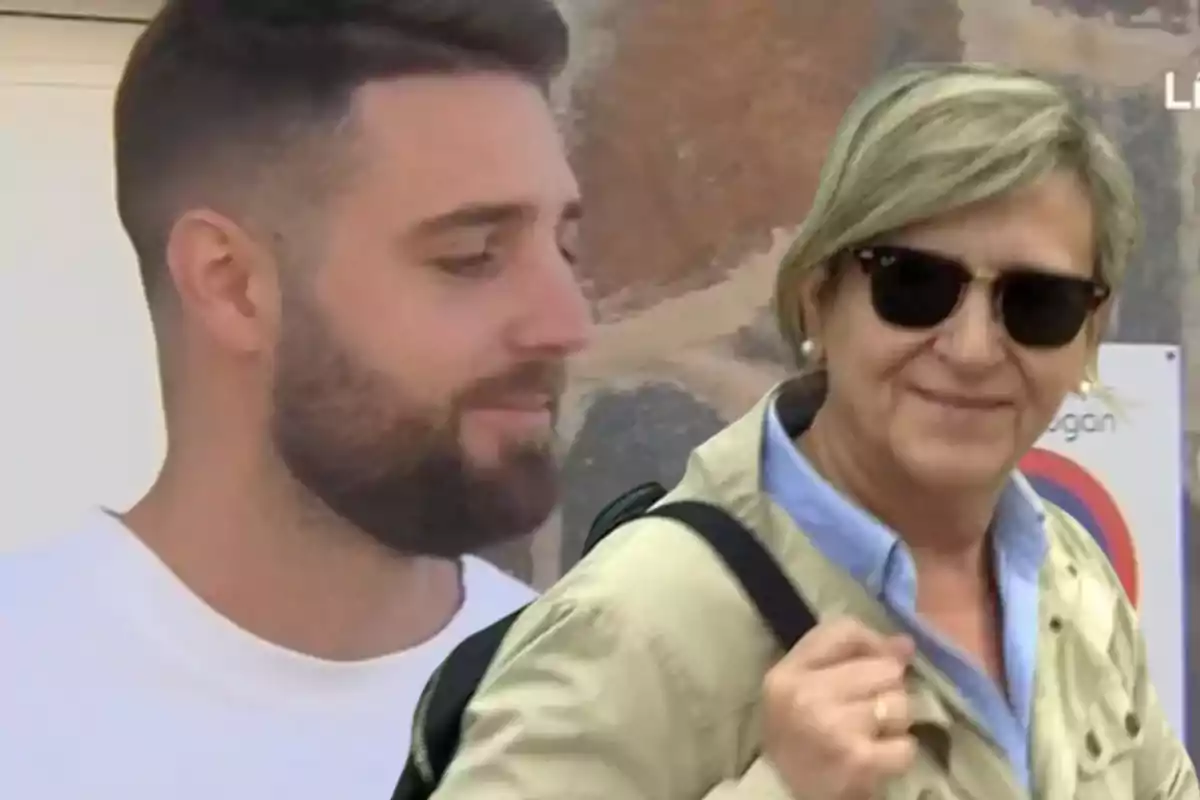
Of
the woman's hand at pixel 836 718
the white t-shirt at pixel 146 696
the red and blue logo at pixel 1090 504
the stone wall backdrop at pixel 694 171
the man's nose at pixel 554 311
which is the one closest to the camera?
the woman's hand at pixel 836 718

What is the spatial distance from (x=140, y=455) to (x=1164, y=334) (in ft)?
4.41

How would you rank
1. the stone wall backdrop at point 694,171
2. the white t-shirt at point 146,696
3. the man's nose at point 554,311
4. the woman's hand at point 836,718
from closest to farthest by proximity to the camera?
1. the woman's hand at point 836,718
2. the white t-shirt at point 146,696
3. the man's nose at point 554,311
4. the stone wall backdrop at point 694,171

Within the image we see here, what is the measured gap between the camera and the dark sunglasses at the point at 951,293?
873 millimetres

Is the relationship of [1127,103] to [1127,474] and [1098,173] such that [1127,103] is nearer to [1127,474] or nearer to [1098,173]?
[1127,474]

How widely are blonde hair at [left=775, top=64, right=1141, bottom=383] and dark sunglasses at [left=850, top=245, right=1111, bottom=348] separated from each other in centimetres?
2

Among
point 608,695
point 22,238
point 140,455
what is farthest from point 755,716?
point 22,238

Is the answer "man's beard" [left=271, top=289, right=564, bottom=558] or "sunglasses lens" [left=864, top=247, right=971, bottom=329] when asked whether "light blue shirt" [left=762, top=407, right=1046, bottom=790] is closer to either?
"sunglasses lens" [left=864, top=247, right=971, bottom=329]

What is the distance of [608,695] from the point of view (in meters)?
0.79

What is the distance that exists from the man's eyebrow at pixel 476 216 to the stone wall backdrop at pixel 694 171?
13 cm

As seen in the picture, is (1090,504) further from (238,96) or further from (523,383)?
(238,96)

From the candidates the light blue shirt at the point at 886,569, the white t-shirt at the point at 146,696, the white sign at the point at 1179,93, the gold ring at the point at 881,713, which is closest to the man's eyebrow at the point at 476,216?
the white t-shirt at the point at 146,696

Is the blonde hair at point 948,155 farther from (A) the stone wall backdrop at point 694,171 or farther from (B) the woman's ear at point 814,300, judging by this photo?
(A) the stone wall backdrop at point 694,171

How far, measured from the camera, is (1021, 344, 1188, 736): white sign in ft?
5.94

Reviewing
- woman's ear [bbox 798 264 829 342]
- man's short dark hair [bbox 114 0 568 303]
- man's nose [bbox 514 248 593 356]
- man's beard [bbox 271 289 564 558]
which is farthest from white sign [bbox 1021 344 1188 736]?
man's short dark hair [bbox 114 0 568 303]
